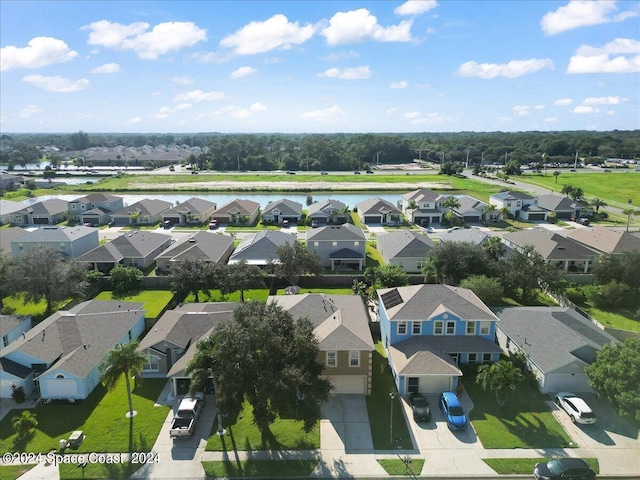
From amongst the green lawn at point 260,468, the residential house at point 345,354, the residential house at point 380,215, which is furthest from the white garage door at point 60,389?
the residential house at point 380,215

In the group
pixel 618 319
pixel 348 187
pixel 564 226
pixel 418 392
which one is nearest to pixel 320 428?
pixel 418 392

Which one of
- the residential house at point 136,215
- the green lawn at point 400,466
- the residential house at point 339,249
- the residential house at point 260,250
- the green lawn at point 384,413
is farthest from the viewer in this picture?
the residential house at point 136,215

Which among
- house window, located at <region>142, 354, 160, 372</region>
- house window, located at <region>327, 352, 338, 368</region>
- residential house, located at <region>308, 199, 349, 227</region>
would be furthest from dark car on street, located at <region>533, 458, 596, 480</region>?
residential house, located at <region>308, 199, 349, 227</region>

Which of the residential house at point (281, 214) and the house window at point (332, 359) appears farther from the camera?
the residential house at point (281, 214)

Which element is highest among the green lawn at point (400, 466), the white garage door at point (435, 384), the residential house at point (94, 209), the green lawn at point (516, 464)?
the residential house at point (94, 209)

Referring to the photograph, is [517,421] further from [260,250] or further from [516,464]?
[260,250]

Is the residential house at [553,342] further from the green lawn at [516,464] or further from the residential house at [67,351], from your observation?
the residential house at [67,351]

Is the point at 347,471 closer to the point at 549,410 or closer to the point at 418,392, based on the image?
the point at 418,392
